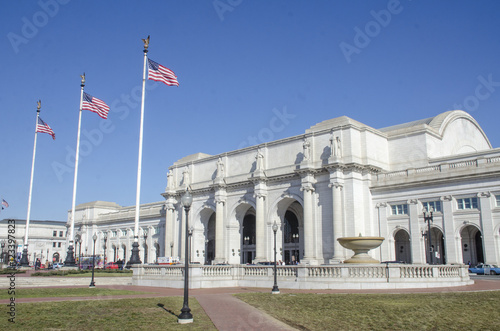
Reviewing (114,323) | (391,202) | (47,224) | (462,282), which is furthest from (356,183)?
(47,224)

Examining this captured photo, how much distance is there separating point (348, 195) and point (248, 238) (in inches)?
879

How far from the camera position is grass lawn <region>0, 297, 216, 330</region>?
14961 mm

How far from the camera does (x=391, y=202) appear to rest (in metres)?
59.8

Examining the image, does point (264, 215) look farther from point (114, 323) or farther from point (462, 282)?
point (114, 323)

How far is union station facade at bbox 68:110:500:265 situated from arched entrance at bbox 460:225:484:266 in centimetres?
11

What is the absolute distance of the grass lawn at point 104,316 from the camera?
1496 cm

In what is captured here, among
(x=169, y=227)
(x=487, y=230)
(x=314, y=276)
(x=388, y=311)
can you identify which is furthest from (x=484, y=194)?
(x=169, y=227)

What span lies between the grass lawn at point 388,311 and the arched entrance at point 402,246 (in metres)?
36.6

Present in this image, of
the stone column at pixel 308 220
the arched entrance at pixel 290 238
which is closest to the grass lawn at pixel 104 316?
the stone column at pixel 308 220

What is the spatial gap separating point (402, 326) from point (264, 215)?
5441 cm

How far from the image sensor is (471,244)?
55.5 metres

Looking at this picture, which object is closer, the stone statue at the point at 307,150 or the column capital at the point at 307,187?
the column capital at the point at 307,187

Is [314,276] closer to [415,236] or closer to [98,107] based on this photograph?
[415,236]

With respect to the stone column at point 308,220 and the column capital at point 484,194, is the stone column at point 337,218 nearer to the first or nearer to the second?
the stone column at point 308,220
